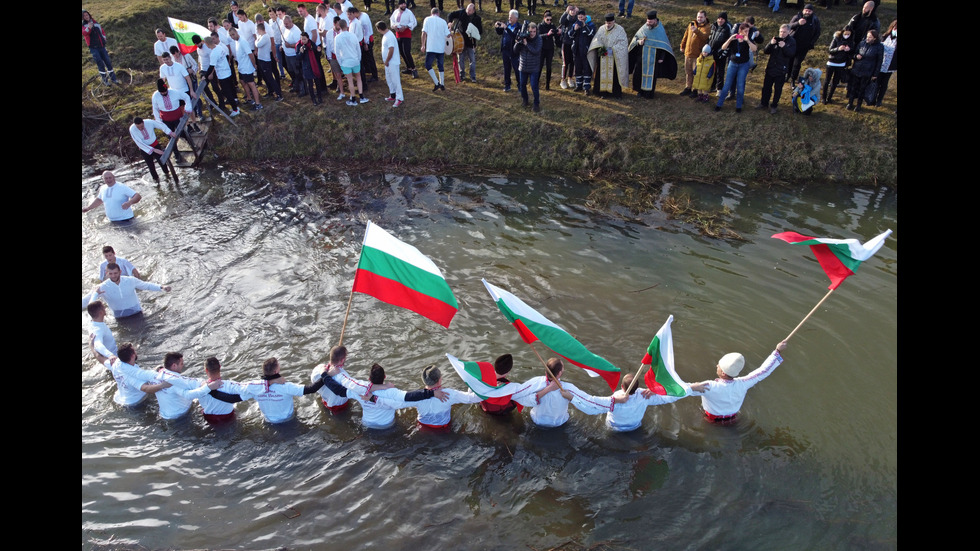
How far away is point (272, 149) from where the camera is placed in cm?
1917

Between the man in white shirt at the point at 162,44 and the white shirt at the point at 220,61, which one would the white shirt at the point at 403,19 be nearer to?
the white shirt at the point at 220,61

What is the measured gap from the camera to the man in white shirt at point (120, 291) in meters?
11.3

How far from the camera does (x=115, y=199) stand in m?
15.0

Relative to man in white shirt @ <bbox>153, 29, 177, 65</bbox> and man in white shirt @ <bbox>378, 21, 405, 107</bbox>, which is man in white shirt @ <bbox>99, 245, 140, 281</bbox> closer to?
man in white shirt @ <bbox>378, 21, 405, 107</bbox>

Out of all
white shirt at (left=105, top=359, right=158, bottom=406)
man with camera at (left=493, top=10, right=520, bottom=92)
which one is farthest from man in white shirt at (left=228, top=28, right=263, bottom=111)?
white shirt at (left=105, top=359, right=158, bottom=406)

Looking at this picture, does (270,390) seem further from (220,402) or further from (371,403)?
(371,403)

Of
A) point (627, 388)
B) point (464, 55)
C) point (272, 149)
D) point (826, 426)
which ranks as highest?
point (464, 55)

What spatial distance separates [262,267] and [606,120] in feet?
36.5

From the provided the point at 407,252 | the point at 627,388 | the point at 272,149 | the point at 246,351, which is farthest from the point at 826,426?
the point at 272,149

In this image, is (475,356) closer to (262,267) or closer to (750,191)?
(262,267)

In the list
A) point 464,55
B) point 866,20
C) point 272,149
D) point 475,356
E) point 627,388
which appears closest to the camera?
point 627,388

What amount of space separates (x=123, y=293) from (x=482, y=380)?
7.97 meters

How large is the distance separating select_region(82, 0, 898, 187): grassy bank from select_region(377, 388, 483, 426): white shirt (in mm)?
9872

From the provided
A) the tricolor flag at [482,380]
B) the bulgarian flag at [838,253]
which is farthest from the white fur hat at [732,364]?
the tricolor flag at [482,380]
